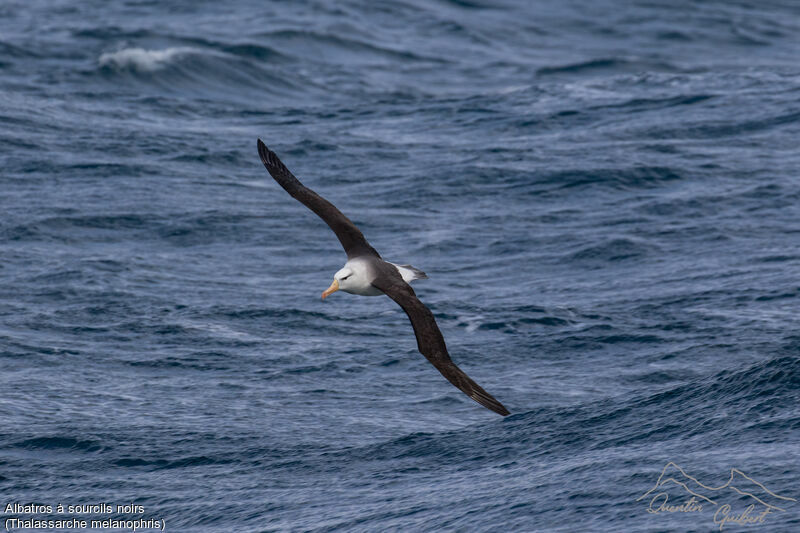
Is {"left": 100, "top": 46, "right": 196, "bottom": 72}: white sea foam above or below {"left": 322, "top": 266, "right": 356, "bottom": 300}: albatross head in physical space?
below

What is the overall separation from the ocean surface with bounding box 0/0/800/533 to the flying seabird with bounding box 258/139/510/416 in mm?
1948

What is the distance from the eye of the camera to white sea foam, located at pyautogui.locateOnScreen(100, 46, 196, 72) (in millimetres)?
37656

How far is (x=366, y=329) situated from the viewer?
72.3 ft

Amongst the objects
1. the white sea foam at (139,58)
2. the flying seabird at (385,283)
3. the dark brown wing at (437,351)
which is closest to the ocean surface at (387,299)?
the white sea foam at (139,58)

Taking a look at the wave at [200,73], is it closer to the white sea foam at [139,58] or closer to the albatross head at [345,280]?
the white sea foam at [139,58]

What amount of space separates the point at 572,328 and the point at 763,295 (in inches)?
139

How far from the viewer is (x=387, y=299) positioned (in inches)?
934

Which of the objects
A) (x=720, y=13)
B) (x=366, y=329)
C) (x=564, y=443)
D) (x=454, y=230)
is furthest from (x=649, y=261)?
(x=720, y=13)

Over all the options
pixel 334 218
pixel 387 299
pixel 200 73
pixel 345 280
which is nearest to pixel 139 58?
pixel 200 73

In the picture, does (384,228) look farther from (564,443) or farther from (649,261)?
(564,443)

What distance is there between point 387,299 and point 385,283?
9.88 meters

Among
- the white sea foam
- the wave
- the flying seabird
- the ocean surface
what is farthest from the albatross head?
the white sea foam

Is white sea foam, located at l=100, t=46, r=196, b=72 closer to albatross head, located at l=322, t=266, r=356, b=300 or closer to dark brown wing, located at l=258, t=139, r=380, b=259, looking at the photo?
dark brown wing, located at l=258, t=139, r=380, b=259

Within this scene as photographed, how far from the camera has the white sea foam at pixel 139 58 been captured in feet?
124
